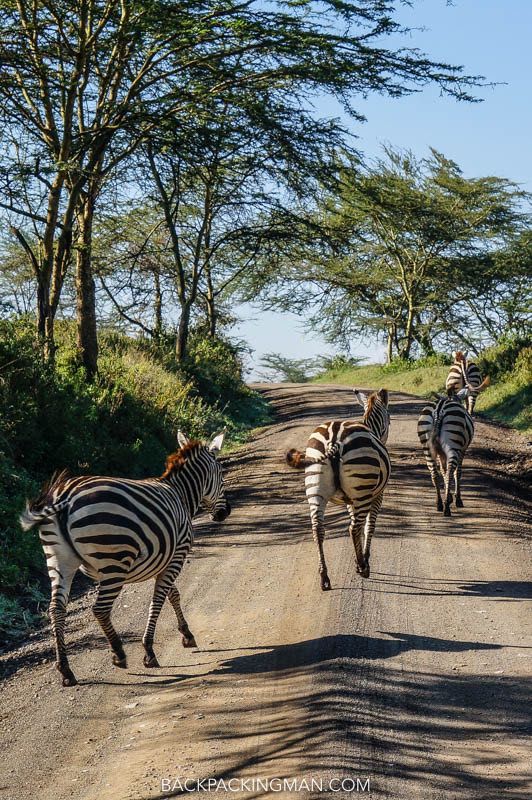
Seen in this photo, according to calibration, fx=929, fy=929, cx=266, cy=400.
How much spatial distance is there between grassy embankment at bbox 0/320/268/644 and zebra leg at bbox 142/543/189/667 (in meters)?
1.97

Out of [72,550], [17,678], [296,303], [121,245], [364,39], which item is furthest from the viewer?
[296,303]

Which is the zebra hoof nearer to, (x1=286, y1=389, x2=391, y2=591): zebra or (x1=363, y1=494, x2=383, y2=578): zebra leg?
(x1=286, y1=389, x2=391, y2=591): zebra

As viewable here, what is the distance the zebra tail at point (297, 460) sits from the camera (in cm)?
944

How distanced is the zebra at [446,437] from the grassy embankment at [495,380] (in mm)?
9287

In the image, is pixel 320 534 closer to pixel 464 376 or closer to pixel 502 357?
pixel 464 376

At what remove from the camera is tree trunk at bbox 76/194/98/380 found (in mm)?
17797

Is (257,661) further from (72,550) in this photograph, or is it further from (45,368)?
(45,368)

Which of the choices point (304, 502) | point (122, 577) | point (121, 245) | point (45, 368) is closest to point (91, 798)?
point (122, 577)

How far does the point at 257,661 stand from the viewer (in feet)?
24.6

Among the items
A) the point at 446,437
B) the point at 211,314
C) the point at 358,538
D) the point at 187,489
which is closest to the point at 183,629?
the point at 187,489

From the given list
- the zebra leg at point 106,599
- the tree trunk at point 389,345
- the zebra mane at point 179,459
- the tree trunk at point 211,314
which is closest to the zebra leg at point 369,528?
the zebra mane at point 179,459

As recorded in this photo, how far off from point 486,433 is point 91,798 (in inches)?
675

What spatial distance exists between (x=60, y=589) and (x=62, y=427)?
22.2ft

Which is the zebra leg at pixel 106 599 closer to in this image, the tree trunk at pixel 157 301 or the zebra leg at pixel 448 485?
the zebra leg at pixel 448 485
